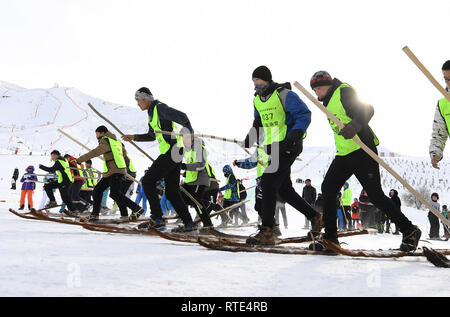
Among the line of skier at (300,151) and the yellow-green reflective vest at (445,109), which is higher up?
the yellow-green reflective vest at (445,109)

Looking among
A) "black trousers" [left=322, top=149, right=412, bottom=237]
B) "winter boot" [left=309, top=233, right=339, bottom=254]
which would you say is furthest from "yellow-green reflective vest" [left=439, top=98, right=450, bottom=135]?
"winter boot" [left=309, top=233, right=339, bottom=254]

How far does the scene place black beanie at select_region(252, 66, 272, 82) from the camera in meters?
4.58

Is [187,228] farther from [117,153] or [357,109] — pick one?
[357,109]

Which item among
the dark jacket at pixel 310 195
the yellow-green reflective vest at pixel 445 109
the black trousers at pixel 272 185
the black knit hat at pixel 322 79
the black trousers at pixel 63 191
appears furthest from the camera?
the dark jacket at pixel 310 195

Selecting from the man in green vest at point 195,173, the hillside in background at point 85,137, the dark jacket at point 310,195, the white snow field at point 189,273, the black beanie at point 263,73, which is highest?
the hillside in background at point 85,137

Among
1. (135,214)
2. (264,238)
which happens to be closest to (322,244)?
(264,238)

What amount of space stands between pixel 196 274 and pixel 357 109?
2162 millimetres

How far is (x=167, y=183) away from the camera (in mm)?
5703

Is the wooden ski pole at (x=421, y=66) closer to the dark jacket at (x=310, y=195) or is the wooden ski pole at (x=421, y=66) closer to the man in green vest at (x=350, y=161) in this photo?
the man in green vest at (x=350, y=161)

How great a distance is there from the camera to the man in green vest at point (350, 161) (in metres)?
4.00

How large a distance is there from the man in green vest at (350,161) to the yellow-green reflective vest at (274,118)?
411mm

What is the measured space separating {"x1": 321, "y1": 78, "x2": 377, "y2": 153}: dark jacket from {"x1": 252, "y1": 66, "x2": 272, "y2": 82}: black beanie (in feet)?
2.11

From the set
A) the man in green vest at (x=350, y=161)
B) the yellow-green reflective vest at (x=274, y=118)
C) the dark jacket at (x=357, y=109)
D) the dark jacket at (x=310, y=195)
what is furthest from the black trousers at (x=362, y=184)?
the dark jacket at (x=310, y=195)
